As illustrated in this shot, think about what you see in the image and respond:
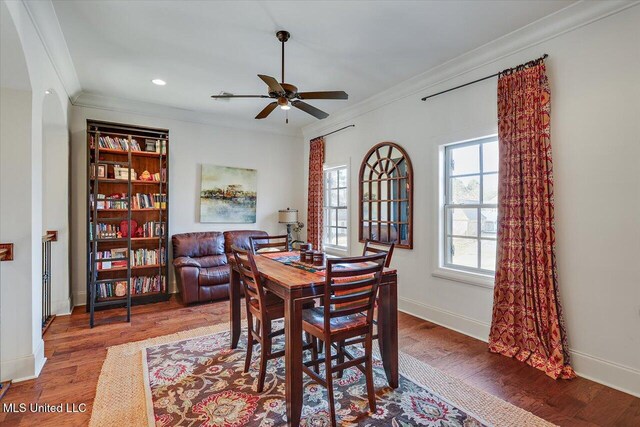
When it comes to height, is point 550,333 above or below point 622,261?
below

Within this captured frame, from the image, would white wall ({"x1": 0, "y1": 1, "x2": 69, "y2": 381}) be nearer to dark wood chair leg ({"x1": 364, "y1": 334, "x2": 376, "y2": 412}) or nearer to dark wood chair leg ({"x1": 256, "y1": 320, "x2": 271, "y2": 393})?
dark wood chair leg ({"x1": 256, "y1": 320, "x2": 271, "y2": 393})

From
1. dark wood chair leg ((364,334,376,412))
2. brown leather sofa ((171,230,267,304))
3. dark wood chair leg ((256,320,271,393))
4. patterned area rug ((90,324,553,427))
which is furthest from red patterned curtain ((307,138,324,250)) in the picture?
dark wood chair leg ((364,334,376,412))

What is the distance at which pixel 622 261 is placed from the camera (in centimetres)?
230

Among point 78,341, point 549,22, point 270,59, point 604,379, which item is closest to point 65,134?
point 78,341

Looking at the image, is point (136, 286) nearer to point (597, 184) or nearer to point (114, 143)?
point (114, 143)

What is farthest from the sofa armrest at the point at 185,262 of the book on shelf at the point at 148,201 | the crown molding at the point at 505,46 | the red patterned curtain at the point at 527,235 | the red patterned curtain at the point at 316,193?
the red patterned curtain at the point at 527,235

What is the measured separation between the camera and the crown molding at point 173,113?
14.4ft

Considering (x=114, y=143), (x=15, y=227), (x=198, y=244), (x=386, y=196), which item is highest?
(x=114, y=143)

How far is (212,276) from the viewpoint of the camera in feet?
14.5

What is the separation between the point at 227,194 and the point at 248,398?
12.6ft

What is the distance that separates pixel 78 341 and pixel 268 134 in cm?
420

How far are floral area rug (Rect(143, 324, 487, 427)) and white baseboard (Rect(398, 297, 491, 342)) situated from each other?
1192 mm

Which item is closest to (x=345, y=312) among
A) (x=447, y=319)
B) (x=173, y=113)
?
(x=447, y=319)

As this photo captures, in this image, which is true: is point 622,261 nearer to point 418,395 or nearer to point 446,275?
point 446,275
